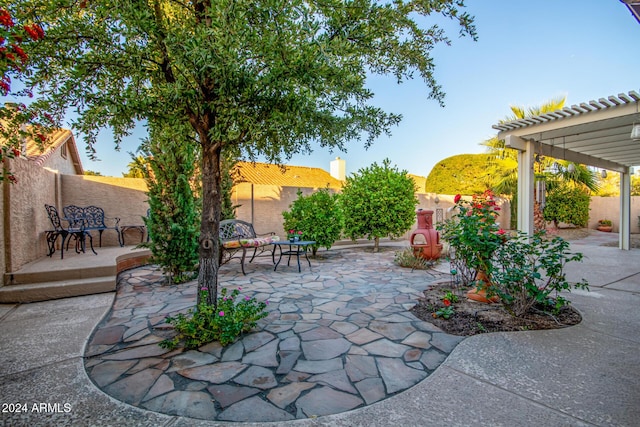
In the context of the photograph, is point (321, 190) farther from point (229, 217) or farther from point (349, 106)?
point (349, 106)

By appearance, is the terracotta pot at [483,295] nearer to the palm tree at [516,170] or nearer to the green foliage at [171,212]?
the green foliage at [171,212]

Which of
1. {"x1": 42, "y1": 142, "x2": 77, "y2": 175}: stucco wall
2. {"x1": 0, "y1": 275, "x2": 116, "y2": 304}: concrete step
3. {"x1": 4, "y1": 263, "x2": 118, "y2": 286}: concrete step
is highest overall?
{"x1": 42, "y1": 142, "x2": 77, "y2": 175}: stucco wall

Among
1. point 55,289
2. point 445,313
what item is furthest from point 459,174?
point 55,289

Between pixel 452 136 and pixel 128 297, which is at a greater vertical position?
pixel 452 136

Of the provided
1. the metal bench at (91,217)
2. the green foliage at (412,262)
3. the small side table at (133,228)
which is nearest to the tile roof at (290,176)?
the small side table at (133,228)

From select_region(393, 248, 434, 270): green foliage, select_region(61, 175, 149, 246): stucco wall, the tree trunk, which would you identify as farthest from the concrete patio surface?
select_region(61, 175, 149, 246): stucco wall

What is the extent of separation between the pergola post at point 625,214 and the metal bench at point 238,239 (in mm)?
9405

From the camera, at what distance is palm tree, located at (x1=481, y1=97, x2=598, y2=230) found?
10.2 metres

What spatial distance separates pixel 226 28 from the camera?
1.96m

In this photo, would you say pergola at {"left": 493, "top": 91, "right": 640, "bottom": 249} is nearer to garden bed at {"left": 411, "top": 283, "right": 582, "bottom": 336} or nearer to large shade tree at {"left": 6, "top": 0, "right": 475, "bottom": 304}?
garden bed at {"left": 411, "top": 283, "right": 582, "bottom": 336}

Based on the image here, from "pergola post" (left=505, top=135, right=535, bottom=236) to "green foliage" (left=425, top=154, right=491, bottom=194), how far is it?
8.06 metres

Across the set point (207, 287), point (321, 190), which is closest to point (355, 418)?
point (207, 287)

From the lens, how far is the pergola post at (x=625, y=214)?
8500 millimetres

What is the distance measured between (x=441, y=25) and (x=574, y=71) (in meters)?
8.05
